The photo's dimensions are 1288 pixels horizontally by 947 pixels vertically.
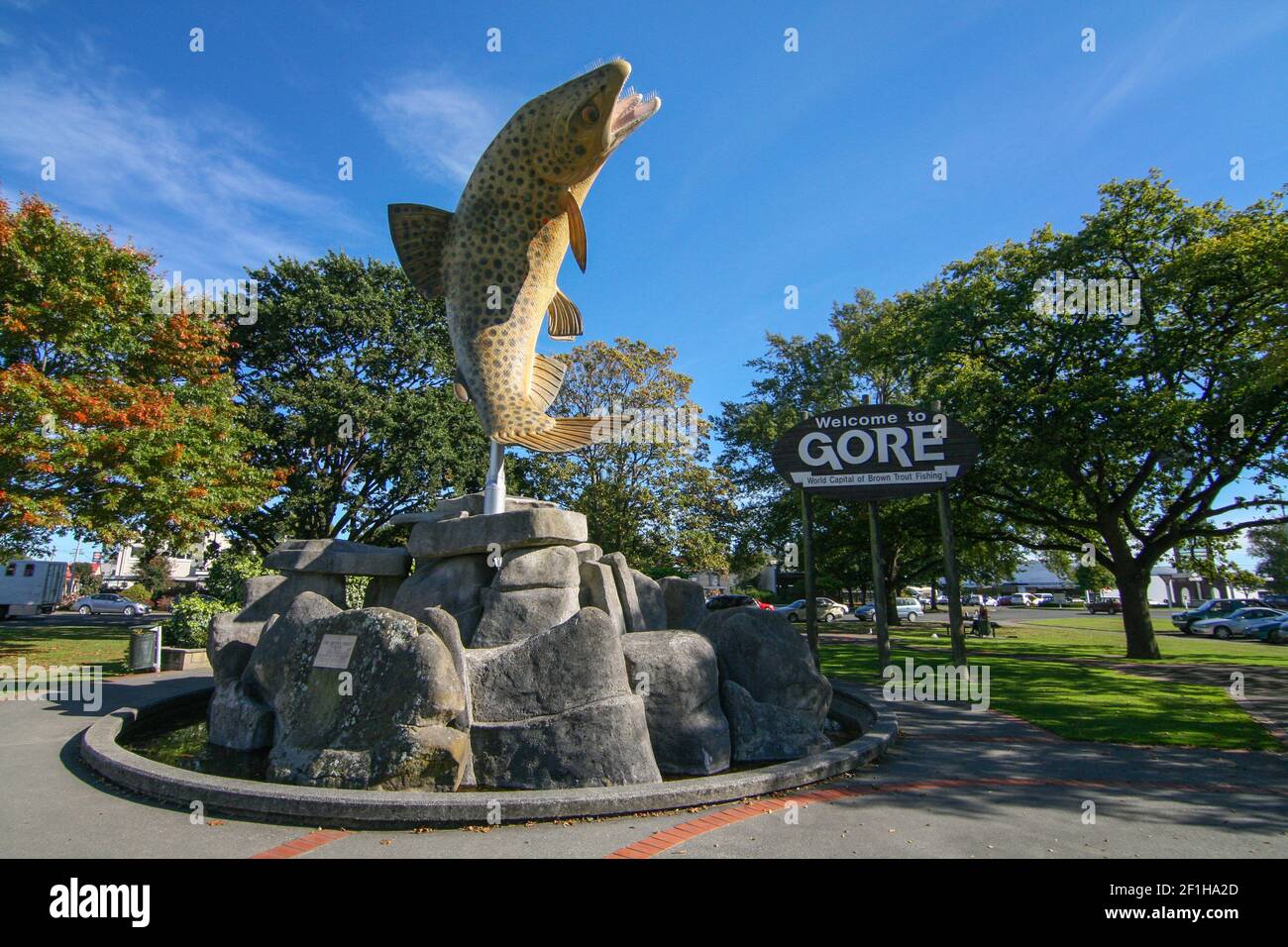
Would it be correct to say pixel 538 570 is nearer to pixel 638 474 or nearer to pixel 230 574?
pixel 230 574

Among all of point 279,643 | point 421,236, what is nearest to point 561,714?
point 279,643

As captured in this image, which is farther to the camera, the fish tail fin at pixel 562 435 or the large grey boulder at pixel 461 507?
the large grey boulder at pixel 461 507

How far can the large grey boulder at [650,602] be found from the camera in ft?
34.4

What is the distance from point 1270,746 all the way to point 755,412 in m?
27.6

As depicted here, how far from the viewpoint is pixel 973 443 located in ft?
40.7

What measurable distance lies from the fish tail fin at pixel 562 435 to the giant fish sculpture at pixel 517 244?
2 centimetres

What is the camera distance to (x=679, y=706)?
696cm

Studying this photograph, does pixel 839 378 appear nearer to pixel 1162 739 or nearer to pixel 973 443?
pixel 973 443

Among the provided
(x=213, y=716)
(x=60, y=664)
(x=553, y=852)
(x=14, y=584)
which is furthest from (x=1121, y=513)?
(x=14, y=584)

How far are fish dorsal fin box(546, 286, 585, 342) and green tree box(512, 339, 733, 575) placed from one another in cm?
1819

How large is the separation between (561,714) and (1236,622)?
1527 inches

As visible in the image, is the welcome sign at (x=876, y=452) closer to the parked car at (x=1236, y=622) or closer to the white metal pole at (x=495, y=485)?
the white metal pole at (x=495, y=485)

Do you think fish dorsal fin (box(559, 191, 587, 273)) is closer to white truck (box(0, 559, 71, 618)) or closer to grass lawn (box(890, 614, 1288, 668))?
grass lawn (box(890, 614, 1288, 668))

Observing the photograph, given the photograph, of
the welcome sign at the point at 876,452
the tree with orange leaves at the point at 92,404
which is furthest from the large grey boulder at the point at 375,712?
the tree with orange leaves at the point at 92,404
